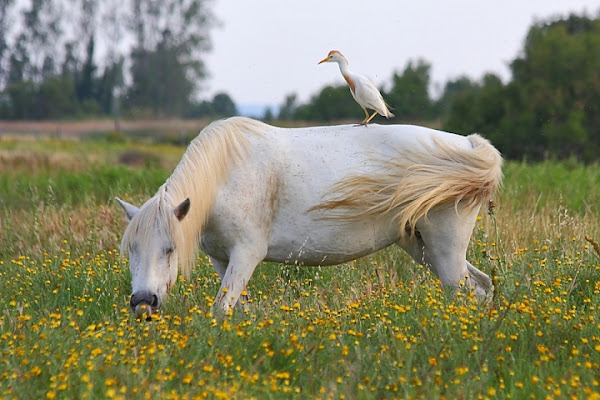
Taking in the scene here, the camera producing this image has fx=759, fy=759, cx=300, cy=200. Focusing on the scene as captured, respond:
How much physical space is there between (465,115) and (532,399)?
2429cm

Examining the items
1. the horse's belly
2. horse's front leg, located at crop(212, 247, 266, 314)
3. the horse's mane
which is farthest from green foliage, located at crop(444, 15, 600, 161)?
horse's front leg, located at crop(212, 247, 266, 314)

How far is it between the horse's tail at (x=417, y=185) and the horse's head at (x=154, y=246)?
3.40 feet

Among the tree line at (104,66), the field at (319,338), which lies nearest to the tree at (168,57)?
the tree line at (104,66)

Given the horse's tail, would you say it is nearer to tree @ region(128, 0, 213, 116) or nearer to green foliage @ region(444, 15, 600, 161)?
green foliage @ region(444, 15, 600, 161)

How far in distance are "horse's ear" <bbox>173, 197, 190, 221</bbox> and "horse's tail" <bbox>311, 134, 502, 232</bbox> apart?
97cm

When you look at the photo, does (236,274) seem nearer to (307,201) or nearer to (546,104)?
(307,201)

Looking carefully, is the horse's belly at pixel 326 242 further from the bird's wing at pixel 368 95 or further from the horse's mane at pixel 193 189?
the bird's wing at pixel 368 95

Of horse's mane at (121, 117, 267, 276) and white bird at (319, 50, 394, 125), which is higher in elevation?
white bird at (319, 50, 394, 125)

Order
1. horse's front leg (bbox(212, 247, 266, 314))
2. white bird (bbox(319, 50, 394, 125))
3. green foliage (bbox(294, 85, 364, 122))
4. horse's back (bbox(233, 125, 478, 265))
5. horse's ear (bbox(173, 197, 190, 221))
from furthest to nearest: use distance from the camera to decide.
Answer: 1. green foliage (bbox(294, 85, 364, 122))
2. white bird (bbox(319, 50, 394, 125))
3. horse's back (bbox(233, 125, 478, 265))
4. horse's front leg (bbox(212, 247, 266, 314))
5. horse's ear (bbox(173, 197, 190, 221))

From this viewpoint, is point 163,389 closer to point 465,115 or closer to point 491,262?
point 491,262

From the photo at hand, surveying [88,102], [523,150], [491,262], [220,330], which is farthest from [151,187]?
[88,102]

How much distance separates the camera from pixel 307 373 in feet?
12.2

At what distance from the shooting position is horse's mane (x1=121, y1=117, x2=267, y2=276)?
4.45 m

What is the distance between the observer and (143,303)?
432cm
